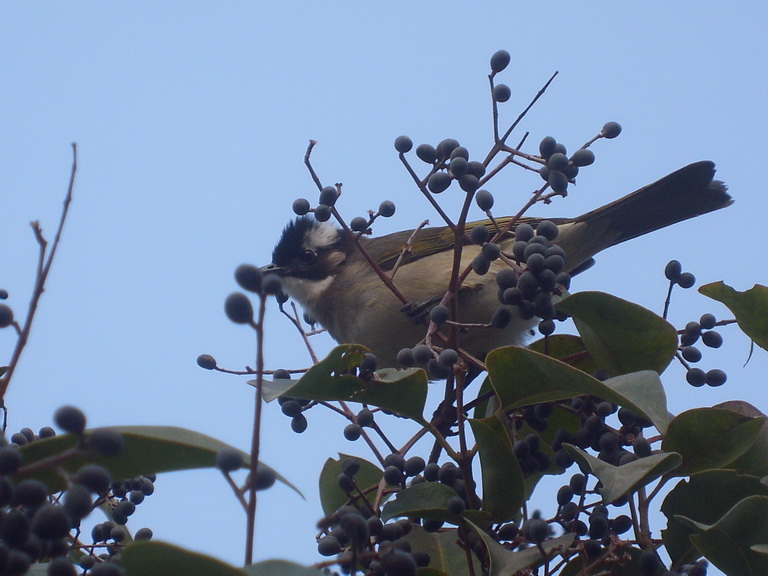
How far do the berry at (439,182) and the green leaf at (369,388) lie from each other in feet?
2.10

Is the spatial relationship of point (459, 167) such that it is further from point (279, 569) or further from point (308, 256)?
point (308, 256)

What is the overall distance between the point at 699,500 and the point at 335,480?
964 mm

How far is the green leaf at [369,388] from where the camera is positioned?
76.9 inches

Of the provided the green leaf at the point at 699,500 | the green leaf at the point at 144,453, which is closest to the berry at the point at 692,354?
the green leaf at the point at 699,500

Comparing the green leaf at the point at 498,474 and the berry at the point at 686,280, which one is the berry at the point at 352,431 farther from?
the berry at the point at 686,280

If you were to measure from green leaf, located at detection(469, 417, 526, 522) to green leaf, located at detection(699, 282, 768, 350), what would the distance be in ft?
2.43

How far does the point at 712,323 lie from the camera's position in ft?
7.89

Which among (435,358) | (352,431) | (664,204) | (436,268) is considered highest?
(664,204)

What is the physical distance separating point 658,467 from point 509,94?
51.9 inches

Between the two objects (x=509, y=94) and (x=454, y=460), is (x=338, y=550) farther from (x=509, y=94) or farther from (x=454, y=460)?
(x=509, y=94)

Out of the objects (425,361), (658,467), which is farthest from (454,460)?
(658,467)

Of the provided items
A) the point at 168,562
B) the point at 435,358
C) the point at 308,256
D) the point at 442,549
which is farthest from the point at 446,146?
the point at 308,256

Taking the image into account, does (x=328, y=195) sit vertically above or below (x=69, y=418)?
above

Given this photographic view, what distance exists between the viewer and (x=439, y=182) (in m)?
2.46
